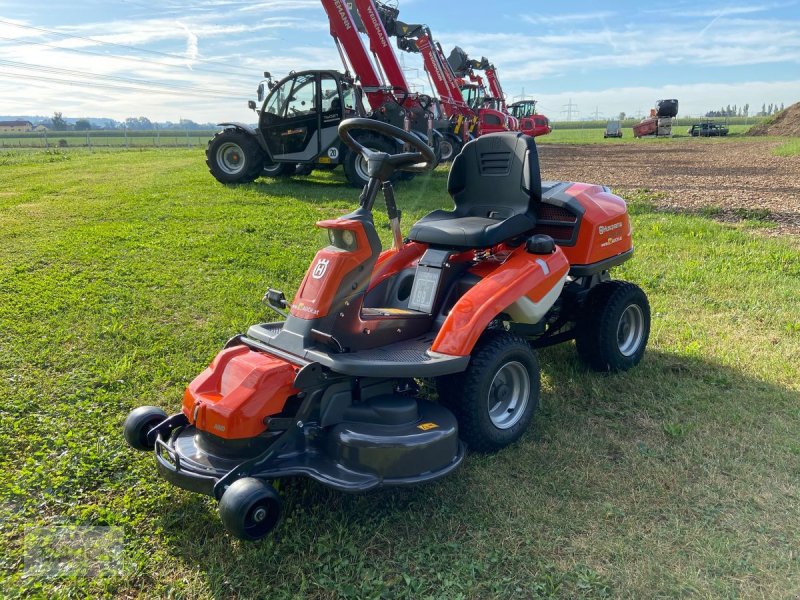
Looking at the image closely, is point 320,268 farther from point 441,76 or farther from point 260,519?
point 441,76

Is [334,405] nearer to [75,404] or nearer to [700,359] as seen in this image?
[75,404]

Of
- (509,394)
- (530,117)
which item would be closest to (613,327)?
(509,394)

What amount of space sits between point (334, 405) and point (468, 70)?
22055 millimetres

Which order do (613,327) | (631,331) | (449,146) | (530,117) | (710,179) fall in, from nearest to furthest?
(613,327), (631,331), (710,179), (449,146), (530,117)

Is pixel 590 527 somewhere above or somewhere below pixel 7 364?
below

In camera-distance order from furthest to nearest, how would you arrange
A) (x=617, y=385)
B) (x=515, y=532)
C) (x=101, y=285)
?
(x=101, y=285)
(x=617, y=385)
(x=515, y=532)

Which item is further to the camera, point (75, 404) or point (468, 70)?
point (468, 70)

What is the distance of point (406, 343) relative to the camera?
10.5ft

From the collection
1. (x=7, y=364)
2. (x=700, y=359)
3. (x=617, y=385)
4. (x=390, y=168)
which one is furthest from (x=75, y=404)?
(x=700, y=359)

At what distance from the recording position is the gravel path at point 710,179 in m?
9.72

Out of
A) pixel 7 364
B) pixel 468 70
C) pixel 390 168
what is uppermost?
pixel 468 70

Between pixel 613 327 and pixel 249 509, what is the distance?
2.62 metres

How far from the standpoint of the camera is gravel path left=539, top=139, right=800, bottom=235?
9.72 metres

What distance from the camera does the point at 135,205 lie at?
930 centimetres
